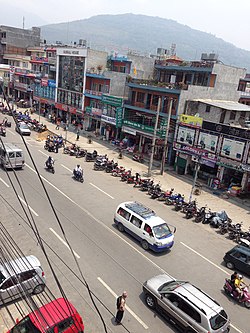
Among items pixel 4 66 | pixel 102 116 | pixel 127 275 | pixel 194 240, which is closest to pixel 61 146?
pixel 102 116

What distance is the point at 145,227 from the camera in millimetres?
16031

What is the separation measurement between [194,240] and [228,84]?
24.0 meters

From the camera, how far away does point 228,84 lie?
36.3 m

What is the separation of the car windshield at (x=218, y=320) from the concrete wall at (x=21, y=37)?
267ft

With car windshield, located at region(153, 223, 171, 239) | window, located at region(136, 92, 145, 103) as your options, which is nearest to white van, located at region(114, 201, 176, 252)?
car windshield, located at region(153, 223, 171, 239)

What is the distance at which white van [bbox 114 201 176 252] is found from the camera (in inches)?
617

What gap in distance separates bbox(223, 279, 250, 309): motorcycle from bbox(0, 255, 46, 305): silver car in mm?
Result: 7640

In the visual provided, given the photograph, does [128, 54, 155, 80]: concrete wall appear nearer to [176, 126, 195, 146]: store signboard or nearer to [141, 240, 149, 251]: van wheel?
[176, 126, 195, 146]: store signboard

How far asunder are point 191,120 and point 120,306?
22456 mm

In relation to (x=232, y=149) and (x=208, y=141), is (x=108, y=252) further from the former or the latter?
(x=208, y=141)

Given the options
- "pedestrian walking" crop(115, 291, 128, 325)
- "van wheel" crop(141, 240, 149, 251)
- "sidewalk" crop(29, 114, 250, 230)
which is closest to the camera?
"pedestrian walking" crop(115, 291, 128, 325)

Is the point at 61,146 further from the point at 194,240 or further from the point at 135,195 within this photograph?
the point at 194,240

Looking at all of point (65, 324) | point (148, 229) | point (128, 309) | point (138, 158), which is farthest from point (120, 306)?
point (138, 158)

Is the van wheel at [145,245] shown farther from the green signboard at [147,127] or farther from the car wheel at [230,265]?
the green signboard at [147,127]
